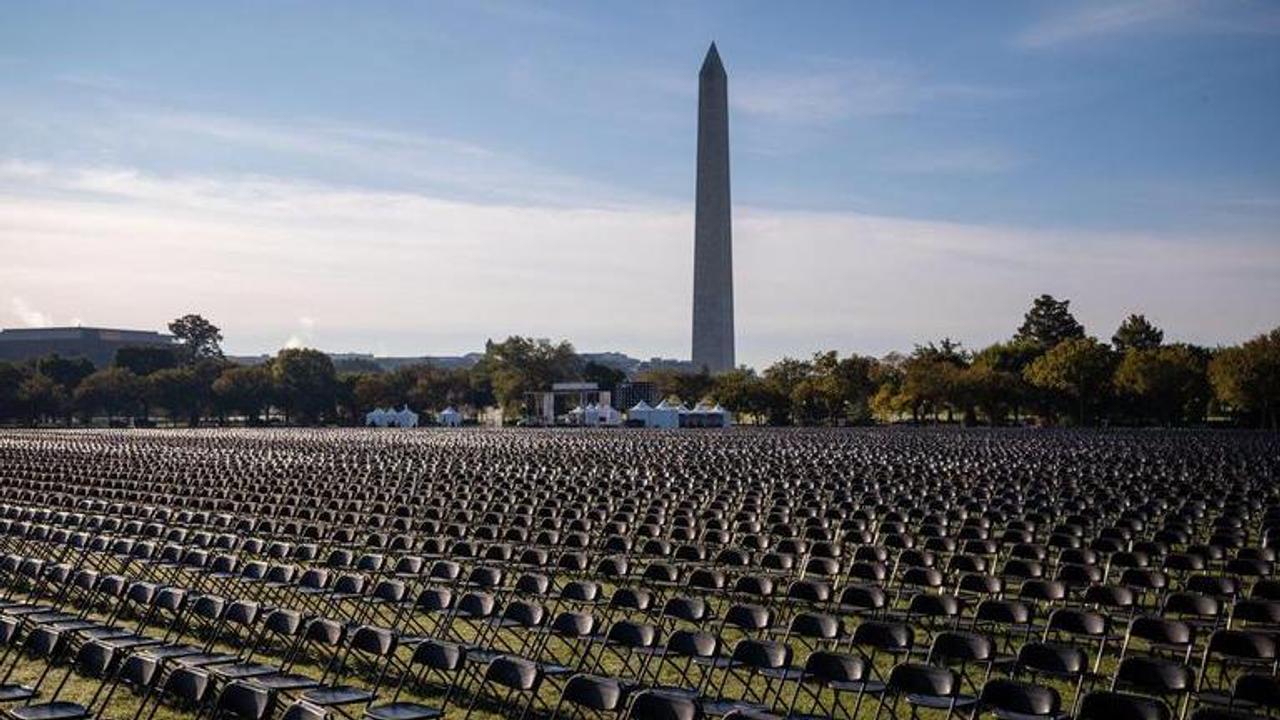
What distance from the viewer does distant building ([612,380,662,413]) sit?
116188 millimetres

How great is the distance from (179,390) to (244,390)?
493cm

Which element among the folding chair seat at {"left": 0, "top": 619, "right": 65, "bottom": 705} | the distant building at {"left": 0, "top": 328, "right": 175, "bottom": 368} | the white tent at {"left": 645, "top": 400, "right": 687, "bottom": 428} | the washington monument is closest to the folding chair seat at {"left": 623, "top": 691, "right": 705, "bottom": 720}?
the folding chair seat at {"left": 0, "top": 619, "right": 65, "bottom": 705}

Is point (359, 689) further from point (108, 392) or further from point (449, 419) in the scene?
point (108, 392)

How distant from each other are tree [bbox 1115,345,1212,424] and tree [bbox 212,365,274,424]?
64.9 metres

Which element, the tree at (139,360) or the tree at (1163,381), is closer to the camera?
the tree at (1163,381)

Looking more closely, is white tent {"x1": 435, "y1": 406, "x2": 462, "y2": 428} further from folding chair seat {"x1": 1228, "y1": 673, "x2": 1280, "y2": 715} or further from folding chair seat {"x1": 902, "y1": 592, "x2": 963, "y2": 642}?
folding chair seat {"x1": 1228, "y1": 673, "x2": 1280, "y2": 715}

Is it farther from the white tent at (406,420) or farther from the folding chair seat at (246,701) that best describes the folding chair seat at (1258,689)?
the white tent at (406,420)

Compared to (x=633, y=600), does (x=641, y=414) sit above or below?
above

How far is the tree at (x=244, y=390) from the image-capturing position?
317 feet

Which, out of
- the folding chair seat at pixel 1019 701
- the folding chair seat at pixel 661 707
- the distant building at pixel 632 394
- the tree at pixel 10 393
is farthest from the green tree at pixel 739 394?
the folding chair seat at pixel 661 707

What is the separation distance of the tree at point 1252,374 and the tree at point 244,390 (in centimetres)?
7017

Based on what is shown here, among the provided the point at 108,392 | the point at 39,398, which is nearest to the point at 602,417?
the point at 108,392

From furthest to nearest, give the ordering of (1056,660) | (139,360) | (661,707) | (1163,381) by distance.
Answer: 1. (139,360)
2. (1163,381)
3. (1056,660)
4. (661,707)

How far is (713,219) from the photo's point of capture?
3659 inches
